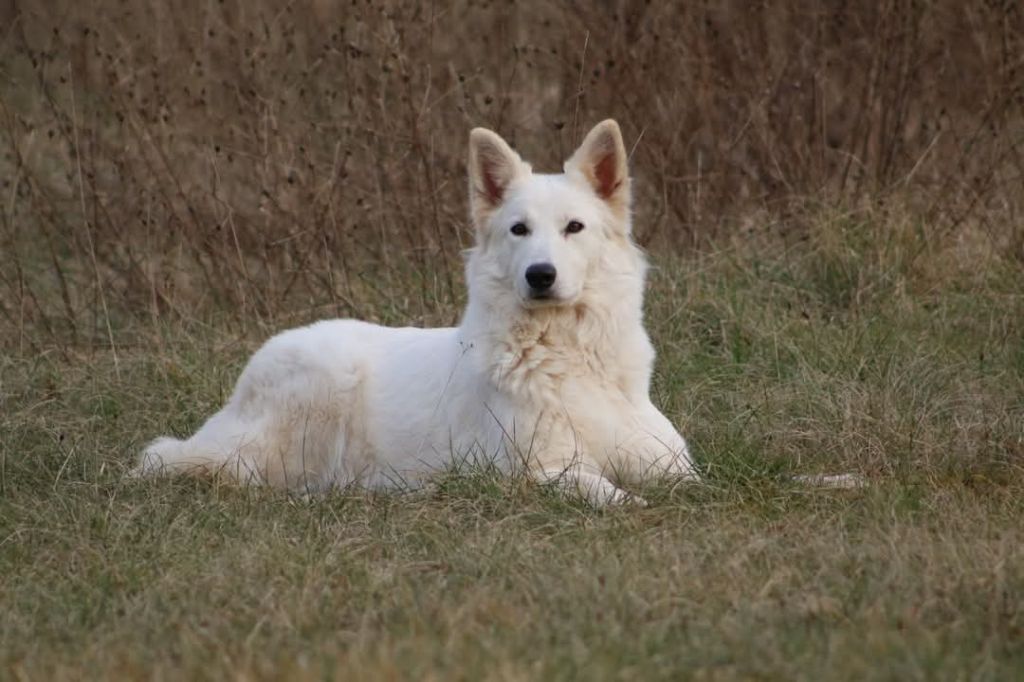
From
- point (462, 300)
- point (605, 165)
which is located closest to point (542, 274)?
point (605, 165)

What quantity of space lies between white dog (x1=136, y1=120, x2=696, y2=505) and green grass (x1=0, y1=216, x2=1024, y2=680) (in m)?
0.23

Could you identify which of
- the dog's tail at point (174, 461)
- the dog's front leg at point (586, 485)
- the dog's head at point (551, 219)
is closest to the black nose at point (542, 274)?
the dog's head at point (551, 219)

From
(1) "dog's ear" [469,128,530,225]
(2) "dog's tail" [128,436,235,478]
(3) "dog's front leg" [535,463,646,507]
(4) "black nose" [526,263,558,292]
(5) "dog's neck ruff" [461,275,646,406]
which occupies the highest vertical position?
(1) "dog's ear" [469,128,530,225]

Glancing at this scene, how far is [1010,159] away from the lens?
8.35 metres

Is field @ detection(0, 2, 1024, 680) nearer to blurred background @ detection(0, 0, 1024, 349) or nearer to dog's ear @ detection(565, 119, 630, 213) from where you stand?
blurred background @ detection(0, 0, 1024, 349)

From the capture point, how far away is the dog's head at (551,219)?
16.8 feet

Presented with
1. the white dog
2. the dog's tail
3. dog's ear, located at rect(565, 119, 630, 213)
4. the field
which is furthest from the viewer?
the dog's tail

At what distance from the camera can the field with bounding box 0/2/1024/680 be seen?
Result: 12.1ft

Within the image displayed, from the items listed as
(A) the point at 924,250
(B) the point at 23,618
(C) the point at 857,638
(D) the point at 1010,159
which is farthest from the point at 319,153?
(C) the point at 857,638

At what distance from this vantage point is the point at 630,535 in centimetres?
450

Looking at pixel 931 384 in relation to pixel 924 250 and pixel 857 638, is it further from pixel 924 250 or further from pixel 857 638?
pixel 857 638

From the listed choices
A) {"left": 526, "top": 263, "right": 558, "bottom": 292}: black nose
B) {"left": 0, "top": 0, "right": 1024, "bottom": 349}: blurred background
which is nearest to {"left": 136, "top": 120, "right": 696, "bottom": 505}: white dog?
{"left": 526, "top": 263, "right": 558, "bottom": 292}: black nose

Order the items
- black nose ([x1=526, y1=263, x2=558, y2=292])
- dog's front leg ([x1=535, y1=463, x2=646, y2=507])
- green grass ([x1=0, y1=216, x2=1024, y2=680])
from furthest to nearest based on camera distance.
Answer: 1. black nose ([x1=526, y1=263, x2=558, y2=292])
2. dog's front leg ([x1=535, y1=463, x2=646, y2=507])
3. green grass ([x1=0, y1=216, x2=1024, y2=680])

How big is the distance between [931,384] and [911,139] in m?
3.07
